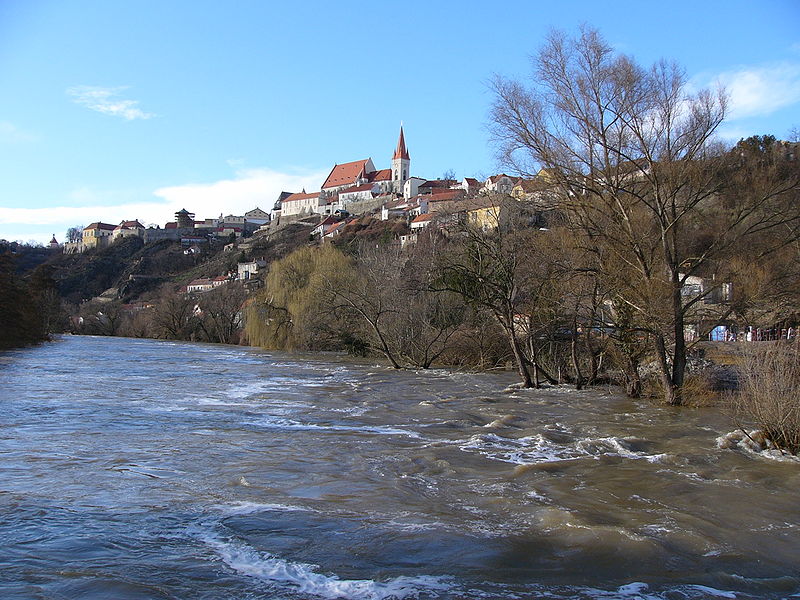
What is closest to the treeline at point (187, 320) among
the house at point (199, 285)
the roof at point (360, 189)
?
the house at point (199, 285)

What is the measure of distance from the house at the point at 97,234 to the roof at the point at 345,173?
55.0m

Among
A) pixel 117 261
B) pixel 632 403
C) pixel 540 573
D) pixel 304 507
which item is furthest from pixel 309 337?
pixel 117 261

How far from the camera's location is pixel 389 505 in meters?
9.51

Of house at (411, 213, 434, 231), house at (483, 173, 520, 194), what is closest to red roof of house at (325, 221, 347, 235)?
house at (411, 213, 434, 231)

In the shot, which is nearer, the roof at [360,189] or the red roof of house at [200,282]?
the red roof of house at [200,282]

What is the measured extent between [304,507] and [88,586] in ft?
10.7

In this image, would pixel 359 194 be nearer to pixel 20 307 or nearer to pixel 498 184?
pixel 20 307

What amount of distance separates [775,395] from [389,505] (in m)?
7.09

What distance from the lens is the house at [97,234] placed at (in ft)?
551

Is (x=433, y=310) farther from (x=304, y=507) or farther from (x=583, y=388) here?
(x=304, y=507)

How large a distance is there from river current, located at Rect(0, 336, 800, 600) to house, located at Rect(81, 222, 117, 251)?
162868 mm

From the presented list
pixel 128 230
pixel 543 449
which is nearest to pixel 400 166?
pixel 128 230

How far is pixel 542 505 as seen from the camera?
9.46 meters

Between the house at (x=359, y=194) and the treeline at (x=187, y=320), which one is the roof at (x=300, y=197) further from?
the treeline at (x=187, y=320)
